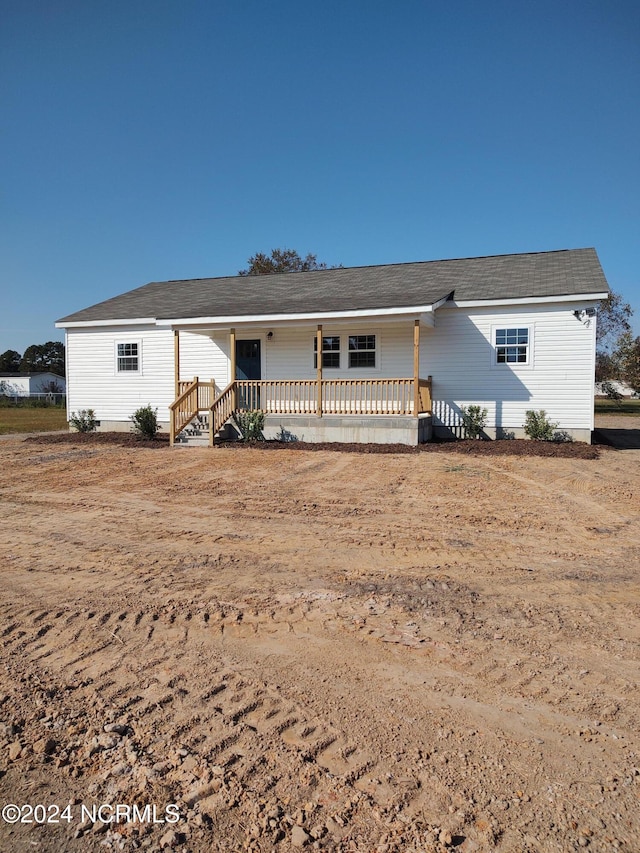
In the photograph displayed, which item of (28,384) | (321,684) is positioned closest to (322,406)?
(321,684)

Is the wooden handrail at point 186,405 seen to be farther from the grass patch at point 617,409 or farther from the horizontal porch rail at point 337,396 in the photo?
the grass patch at point 617,409

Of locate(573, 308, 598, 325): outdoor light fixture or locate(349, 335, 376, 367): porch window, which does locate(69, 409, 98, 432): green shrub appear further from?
locate(573, 308, 598, 325): outdoor light fixture

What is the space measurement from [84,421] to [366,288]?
1033 centimetres

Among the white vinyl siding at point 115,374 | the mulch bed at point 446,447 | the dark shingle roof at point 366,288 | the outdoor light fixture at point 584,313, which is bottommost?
the mulch bed at point 446,447

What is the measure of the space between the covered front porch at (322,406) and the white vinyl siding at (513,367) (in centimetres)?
75

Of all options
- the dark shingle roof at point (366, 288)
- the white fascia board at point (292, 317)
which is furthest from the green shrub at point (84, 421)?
the white fascia board at point (292, 317)

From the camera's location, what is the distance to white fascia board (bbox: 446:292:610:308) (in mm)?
13639

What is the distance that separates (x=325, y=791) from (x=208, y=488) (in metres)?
6.94

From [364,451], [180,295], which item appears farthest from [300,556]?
[180,295]

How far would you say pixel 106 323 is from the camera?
1855cm

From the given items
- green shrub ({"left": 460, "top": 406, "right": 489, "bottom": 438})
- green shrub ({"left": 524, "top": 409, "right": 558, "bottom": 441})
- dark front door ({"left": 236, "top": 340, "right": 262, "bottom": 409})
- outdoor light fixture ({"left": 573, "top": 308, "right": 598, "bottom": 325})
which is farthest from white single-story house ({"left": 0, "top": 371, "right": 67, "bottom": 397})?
outdoor light fixture ({"left": 573, "top": 308, "right": 598, "bottom": 325})

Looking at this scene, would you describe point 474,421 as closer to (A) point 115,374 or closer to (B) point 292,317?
(B) point 292,317

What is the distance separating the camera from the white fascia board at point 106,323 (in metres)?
18.1

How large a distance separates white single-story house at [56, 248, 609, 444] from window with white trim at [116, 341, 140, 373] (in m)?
0.04
